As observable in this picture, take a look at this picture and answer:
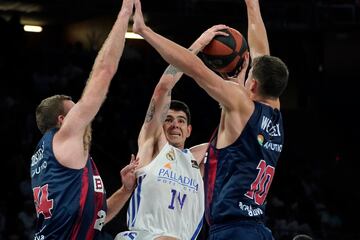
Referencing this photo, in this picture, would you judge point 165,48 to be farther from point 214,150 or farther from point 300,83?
point 300,83

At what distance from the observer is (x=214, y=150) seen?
16.1 feet

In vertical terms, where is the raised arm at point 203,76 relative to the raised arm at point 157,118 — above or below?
above

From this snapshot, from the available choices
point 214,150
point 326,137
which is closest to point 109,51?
point 214,150

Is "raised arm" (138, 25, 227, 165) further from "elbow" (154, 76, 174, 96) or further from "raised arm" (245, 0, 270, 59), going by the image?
"raised arm" (245, 0, 270, 59)

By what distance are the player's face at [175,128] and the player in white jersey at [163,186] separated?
4 cm

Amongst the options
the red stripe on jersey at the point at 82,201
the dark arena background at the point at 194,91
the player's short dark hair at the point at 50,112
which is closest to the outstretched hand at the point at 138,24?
the player's short dark hair at the point at 50,112

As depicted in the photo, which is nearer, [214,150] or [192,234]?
[214,150]

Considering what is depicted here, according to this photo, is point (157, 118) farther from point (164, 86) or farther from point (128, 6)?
point (128, 6)

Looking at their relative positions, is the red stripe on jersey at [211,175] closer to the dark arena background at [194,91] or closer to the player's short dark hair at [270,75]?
the player's short dark hair at [270,75]

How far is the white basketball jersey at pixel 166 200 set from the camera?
577 centimetres

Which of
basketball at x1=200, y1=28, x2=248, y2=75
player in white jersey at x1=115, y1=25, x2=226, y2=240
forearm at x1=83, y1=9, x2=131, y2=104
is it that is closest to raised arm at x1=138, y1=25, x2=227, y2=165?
player in white jersey at x1=115, y1=25, x2=226, y2=240

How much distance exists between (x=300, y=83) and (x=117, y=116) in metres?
6.81

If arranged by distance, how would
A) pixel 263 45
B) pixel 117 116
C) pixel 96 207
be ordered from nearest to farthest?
pixel 96 207, pixel 263 45, pixel 117 116

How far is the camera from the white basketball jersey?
5.77 meters
